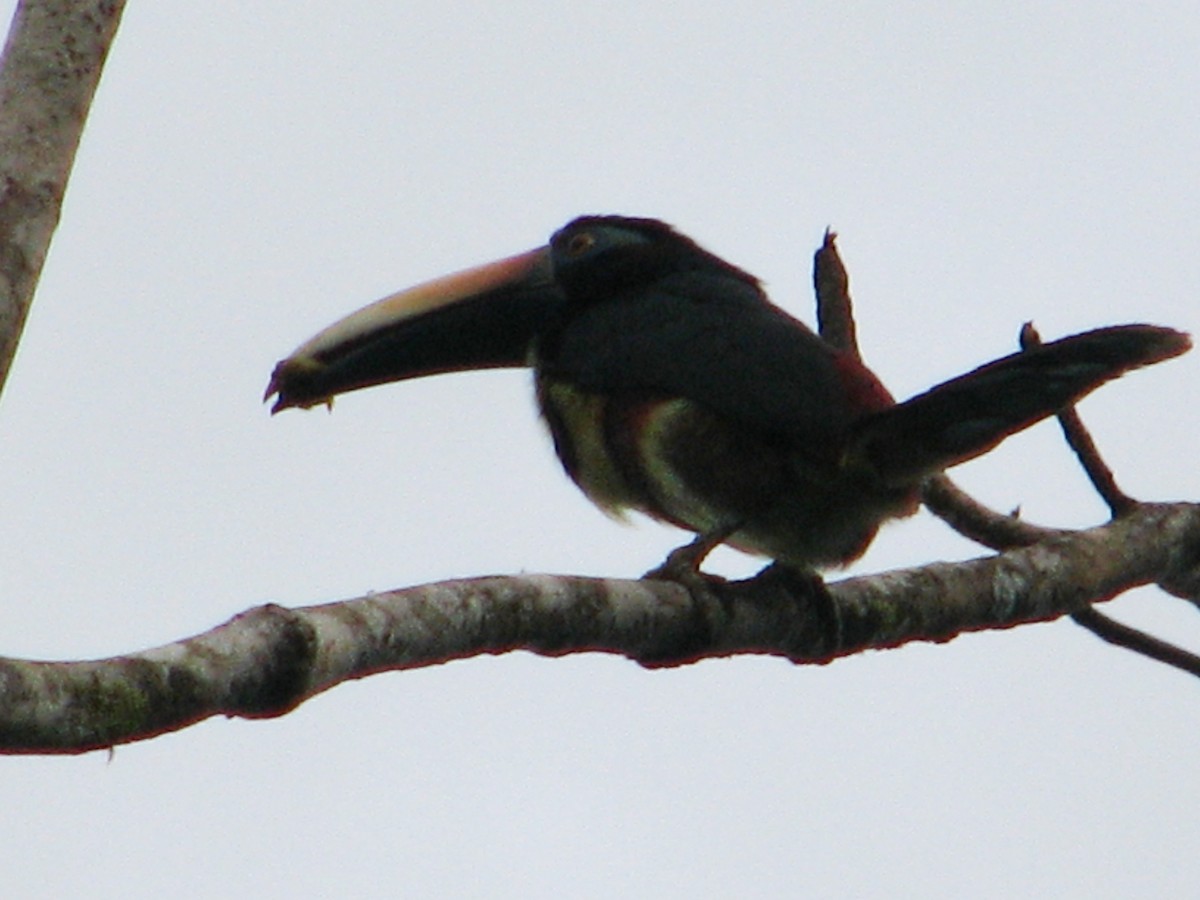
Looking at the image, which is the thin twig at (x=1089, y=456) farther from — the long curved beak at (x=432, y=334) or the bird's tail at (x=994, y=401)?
the long curved beak at (x=432, y=334)

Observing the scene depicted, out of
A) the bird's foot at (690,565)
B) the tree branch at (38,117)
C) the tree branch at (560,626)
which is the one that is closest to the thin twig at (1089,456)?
the tree branch at (560,626)

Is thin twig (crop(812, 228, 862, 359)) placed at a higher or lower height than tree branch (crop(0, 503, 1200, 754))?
higher

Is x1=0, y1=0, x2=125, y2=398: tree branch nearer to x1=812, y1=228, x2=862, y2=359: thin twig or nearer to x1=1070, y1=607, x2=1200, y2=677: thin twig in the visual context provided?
x1=812, y1=228, x2=862, y2=359: thin twig

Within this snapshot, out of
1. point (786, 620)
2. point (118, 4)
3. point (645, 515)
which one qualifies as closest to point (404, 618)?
point (118, 4)

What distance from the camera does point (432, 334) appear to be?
207 inches

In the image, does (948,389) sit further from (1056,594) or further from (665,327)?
(665,327)

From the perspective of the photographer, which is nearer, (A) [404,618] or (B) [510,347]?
(A) [404,618]

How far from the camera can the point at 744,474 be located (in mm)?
4688

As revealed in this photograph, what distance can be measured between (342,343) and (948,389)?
170 cm

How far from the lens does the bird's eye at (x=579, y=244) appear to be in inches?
216

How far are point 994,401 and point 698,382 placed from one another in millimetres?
844

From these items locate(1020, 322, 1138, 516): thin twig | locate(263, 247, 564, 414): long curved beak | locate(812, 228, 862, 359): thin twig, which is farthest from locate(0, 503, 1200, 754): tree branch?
locate(263, 247, 564, 414): long curved beak

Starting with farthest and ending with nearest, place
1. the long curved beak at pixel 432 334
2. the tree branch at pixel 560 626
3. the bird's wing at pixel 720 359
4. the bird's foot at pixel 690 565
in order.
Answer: the long curved beak at pixel 432 334 → the bird's wing at pixel 720 359 → the bird's foot at pixel 690 565 → the tree branch at pixel 560 626

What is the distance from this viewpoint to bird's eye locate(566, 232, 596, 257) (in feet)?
18.0
